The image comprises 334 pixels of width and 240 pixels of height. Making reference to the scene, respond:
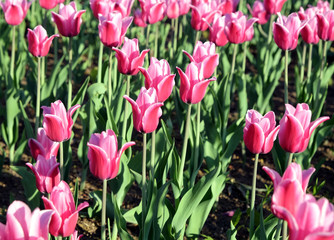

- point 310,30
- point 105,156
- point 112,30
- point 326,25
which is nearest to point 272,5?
point 310,30

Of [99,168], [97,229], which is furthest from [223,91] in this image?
[99,168]

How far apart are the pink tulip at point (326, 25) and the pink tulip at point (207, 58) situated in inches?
36.6

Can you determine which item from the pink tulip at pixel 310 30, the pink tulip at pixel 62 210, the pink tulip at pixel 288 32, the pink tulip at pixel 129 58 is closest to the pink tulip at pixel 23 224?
the pink tulip at pixel 62 210

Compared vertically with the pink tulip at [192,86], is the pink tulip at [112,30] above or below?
above

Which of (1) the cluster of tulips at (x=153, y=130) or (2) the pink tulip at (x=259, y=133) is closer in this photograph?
(1) the cluster of tulips at (x=153, y=130)

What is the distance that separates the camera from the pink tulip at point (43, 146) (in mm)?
2006

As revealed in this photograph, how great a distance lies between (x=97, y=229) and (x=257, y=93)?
1577 millimetres

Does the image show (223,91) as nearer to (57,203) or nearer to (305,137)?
(305,137)

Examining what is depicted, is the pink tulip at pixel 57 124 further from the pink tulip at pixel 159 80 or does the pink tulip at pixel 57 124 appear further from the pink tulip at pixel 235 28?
the pink tulip at pixel 235 28

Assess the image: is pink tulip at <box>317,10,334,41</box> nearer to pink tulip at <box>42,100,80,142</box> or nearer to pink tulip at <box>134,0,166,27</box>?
pink tulip at <box>134,0,166,27</box>

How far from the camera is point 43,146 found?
2066 mm

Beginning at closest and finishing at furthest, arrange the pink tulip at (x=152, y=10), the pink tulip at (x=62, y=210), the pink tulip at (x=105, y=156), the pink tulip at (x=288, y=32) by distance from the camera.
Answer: the pink tulip at (x=62, y=210) → the pink tulip at (x=105, y=156) → the pink tulip at (x=288, y=32) → the pink tulip at (x=152, y=10)

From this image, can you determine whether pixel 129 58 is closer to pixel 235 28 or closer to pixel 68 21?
pixel 68 21

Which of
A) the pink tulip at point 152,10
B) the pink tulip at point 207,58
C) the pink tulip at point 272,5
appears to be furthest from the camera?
the pink tulip at point 272,5
